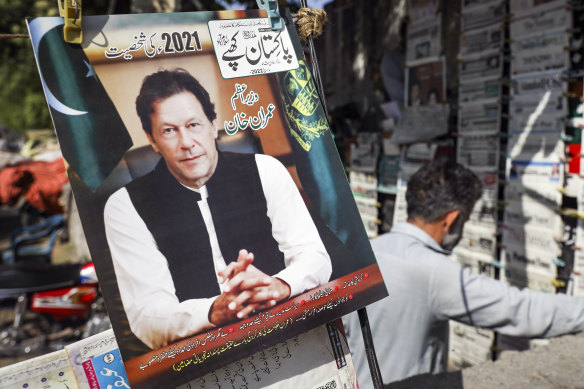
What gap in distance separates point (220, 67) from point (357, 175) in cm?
377

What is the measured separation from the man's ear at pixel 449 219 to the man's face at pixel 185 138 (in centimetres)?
131

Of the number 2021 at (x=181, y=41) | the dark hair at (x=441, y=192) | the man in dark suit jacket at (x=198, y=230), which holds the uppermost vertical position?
the number 2021 at (x=181, y=41)

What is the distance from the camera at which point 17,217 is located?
14602 mm

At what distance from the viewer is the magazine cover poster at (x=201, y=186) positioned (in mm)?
1036

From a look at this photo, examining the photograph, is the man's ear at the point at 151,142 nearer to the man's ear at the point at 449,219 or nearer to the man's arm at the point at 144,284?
the man's arm at the point at 144,284

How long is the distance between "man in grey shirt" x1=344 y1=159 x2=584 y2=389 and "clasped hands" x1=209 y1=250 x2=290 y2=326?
33.6 inches

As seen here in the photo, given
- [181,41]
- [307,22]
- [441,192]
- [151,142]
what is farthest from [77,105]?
[441,192]

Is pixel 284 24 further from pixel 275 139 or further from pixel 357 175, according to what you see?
pixel 357 175

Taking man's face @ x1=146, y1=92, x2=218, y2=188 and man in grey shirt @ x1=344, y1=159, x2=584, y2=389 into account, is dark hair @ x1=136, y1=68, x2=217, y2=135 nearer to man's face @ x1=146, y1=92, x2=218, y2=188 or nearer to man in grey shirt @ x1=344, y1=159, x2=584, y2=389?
man's face @ x1=146, y1=92, x2=218, y2=188

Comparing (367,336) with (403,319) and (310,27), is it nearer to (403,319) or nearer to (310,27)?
(403,319)

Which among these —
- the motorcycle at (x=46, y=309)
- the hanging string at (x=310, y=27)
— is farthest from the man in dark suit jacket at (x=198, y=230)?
the motorcycle at (x=46, y=309)

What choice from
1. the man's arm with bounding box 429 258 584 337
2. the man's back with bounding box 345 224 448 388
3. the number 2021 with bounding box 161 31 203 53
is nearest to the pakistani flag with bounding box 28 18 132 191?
the number 2021 with bounding box 161 31 203 53

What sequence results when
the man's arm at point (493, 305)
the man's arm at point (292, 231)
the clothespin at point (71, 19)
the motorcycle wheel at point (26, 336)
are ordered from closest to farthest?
the clothespin at point (71, 19) < the man's arm at point (292, 231) < the man's arm at point (493, 305) < the motorcycle wheel at point (26, 336)

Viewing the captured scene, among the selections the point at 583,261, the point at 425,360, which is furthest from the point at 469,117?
the point at 425,360
